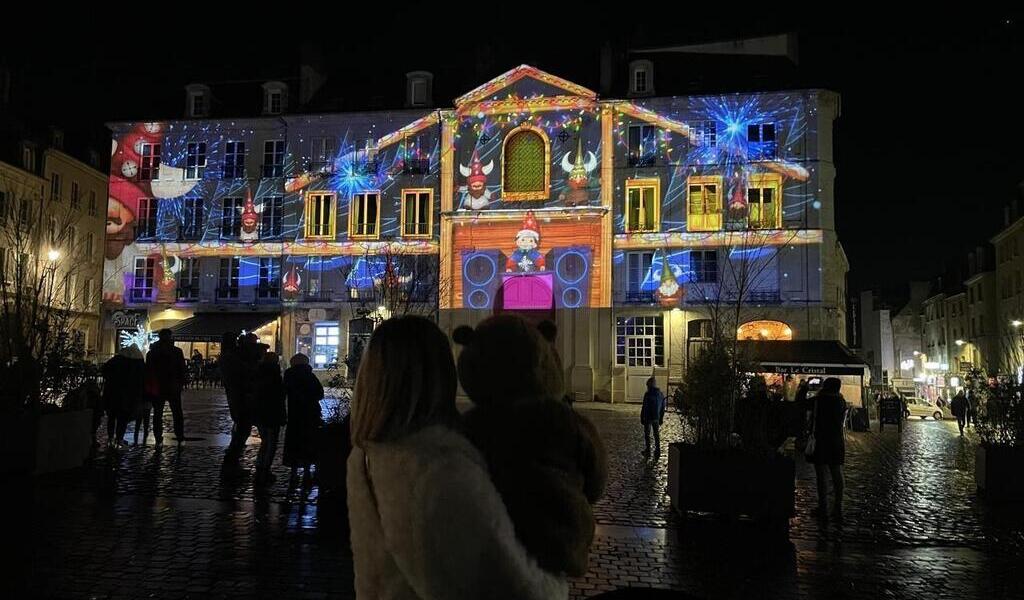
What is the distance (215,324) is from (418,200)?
10229 millimetres

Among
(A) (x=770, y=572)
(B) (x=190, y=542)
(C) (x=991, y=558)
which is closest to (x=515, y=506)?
(A) (x=770, y=572)

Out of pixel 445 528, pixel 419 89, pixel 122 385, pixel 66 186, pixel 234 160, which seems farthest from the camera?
pixel 66 186

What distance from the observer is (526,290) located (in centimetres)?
3300

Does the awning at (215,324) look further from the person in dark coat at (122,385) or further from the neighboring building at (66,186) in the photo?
the person in dark coat at (122,385)

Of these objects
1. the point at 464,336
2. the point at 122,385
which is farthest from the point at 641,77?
the point at 464,336

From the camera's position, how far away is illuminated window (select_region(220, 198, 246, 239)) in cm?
3553

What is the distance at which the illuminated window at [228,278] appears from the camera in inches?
1388

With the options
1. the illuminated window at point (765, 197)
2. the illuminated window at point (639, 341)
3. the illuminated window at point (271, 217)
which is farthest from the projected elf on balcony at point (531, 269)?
the illuminated window at point (271, 217)

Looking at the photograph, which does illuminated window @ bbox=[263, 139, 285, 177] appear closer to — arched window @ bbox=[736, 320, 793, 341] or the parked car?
arched window @ bbox=[736, 320, 793, 341]

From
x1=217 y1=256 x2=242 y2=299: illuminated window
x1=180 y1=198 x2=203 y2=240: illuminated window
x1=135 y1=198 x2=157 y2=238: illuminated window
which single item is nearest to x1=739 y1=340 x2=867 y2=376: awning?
x1=217 y1=256 x2=242 y2=299: illuminated window

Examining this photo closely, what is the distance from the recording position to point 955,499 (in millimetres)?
10211

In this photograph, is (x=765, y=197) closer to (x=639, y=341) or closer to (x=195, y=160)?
(x=639, y=341)

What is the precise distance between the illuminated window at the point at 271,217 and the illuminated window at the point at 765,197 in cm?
2000

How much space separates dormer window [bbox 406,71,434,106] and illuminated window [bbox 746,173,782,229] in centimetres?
1437
